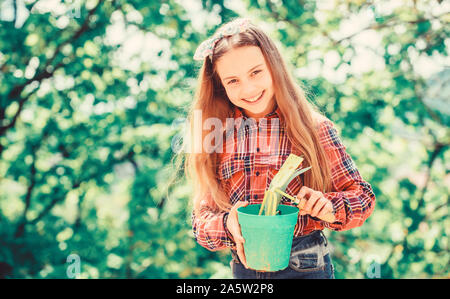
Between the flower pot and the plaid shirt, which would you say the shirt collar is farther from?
the flower pot

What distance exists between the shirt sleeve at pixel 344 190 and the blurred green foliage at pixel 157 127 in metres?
0.93

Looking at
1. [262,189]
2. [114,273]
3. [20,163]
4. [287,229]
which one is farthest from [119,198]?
[287,229]

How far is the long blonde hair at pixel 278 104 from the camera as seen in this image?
40.7 inches

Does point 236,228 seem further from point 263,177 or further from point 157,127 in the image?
point 157,127

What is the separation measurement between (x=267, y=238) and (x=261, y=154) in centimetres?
30

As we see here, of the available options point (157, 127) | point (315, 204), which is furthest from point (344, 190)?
point (157, 127)

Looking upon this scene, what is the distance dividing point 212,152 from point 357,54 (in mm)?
1238

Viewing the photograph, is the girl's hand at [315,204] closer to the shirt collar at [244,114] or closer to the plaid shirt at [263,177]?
the plaid shirt at [263,177]

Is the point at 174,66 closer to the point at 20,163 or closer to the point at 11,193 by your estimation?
the point at 20,163

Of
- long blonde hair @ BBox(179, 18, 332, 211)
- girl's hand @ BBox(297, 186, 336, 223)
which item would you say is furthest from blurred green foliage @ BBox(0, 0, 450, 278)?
girl's hand @ BBox(297, 186, 336, 223)

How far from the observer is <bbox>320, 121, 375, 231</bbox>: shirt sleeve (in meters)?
0.94

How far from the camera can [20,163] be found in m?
2.15

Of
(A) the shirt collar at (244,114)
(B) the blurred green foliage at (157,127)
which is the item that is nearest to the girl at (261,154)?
(A) the shirt collar at (244,114)

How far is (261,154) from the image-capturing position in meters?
→ 1.08
